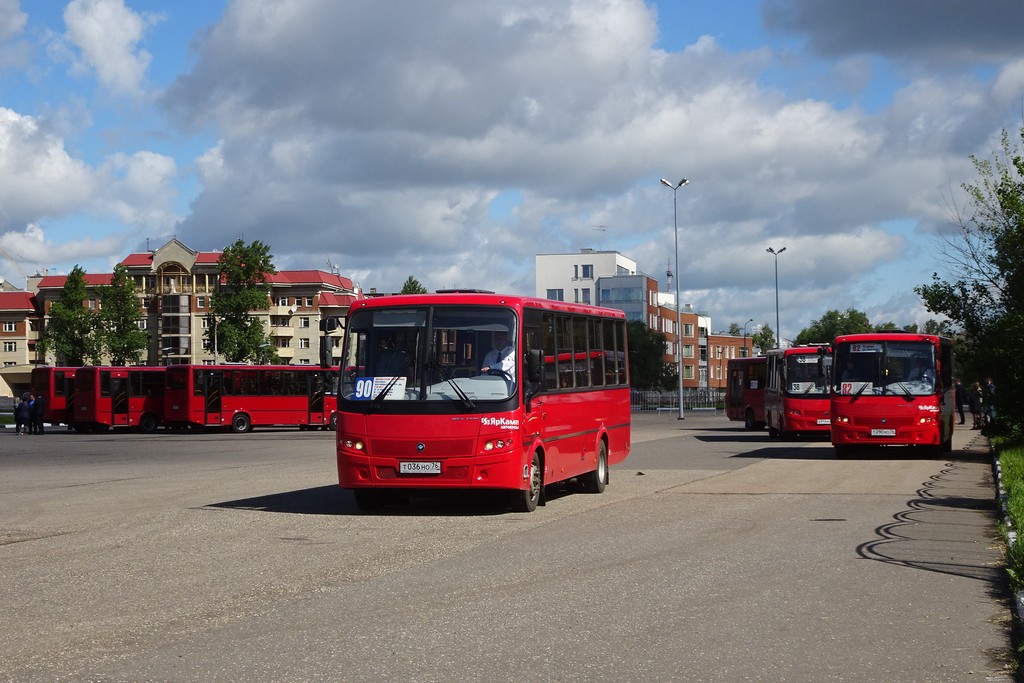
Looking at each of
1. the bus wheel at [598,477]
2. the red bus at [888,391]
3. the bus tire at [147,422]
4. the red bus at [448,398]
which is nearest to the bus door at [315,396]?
the bus tire at [147,422]

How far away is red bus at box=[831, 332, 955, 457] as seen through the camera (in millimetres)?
28547

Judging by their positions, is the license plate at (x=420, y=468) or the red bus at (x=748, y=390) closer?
the license plate at (x=420, y=468)

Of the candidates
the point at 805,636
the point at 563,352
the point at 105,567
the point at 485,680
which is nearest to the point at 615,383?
the point at 563,352

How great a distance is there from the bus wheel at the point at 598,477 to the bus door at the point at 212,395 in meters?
37.1

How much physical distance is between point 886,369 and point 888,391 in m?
0.54

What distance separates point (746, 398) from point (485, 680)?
47.9 meters

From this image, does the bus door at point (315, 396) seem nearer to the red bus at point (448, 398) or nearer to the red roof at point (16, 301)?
the red bus at point (448, 398)

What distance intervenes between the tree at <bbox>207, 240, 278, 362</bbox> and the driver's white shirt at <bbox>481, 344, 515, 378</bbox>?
69090mm

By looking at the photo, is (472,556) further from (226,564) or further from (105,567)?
(105,567)

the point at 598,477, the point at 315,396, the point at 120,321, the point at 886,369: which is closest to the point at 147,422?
the point at 315,396

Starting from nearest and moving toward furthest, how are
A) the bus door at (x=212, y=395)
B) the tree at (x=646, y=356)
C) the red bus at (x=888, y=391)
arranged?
1. the red bus at (x=888, y=391)
2. the bus door at (x=212, y=395)
3. the tree at (x=646, y=356)

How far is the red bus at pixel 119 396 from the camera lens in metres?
55.3

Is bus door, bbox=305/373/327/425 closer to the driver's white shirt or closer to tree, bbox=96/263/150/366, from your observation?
tree, bbox=96/263/150/366

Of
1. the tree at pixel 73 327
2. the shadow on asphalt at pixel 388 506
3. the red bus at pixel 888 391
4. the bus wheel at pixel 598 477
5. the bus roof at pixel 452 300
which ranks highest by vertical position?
the tree at pixel 73 327
